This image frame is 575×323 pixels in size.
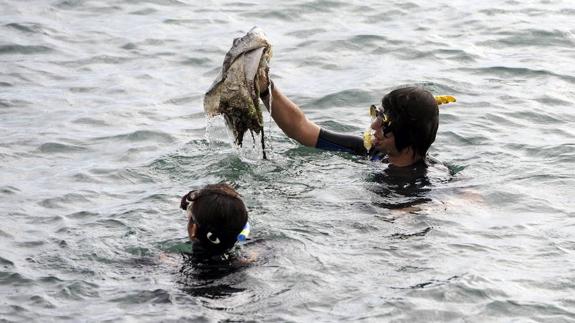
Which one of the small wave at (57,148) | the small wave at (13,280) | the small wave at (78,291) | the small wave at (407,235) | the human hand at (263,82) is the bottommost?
the small wave at (57,148)

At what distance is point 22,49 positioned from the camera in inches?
512

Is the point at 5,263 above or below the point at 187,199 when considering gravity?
below

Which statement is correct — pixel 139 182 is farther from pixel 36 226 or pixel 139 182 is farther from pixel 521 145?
pixel 521 145

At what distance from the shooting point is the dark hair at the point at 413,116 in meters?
8.47

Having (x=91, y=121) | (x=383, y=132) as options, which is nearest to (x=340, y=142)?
(x=383, y=132)

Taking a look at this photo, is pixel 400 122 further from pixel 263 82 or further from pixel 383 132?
pixel 263 82

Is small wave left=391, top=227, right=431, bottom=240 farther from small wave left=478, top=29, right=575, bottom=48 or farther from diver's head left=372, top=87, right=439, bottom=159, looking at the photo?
small wave left=478, top=29, right=575, bottom=48

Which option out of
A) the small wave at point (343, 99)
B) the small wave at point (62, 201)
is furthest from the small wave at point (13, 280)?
the small wave at point (343, 99)

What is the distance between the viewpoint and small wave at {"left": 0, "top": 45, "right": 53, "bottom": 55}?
12.9 meters

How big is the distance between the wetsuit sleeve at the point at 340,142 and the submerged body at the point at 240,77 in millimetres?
942

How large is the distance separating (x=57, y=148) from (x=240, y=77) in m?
2.53

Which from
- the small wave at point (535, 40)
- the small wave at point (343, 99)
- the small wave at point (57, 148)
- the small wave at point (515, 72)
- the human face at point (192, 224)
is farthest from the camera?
the small wave at point (535, 40)

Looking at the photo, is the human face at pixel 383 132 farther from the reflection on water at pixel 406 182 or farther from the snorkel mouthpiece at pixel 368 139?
the reflection on water at pixel 406 182

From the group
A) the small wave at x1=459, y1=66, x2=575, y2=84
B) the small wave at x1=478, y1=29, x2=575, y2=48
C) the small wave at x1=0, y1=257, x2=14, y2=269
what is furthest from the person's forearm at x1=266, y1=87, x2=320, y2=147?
the small wave at x1=478, y1=29, x2=575, y2=48
